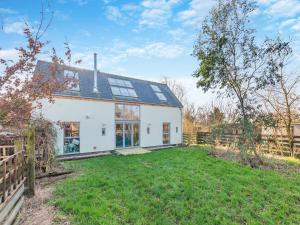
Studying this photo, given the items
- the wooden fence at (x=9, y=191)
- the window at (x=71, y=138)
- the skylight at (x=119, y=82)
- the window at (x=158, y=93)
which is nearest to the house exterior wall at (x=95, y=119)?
the window at (x=71, y=138)

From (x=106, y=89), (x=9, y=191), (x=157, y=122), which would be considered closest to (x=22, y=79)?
A: (x=9, y=191)

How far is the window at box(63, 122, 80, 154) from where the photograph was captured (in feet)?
39.9

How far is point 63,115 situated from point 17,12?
7.11 m

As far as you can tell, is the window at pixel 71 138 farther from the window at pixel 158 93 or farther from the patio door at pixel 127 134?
the window at pixel 158 93

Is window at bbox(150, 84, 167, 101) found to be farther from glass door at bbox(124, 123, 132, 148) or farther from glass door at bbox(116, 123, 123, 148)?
glass door at bbox(116, 123, 123, 148)

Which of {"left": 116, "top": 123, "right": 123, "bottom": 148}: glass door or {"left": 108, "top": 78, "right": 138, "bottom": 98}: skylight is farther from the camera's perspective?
{"left": 108, "top": 78, "right": 138, "bottom": 98}: skylight

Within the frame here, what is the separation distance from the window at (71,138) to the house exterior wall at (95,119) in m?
0.24

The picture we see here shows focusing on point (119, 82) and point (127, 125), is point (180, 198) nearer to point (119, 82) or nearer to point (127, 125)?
point (127, 125)

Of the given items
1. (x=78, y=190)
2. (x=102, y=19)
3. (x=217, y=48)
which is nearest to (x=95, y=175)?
(x=78, y=190)

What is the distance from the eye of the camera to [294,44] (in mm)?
10242

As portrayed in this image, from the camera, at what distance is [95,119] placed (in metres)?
13.5

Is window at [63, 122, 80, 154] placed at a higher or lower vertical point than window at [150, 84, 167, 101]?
lower

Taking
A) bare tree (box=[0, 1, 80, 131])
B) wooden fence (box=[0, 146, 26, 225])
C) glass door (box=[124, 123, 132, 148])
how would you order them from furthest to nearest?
glass door (box=[124, 123, 132, 148]), bare tree (box=[0, 1, 80, 131]), wooden fence (box=[0, 146, 26, 225])

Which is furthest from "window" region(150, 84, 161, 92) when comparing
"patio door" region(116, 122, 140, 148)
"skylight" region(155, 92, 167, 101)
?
"patio door" region(116, 122, 140, 148)
